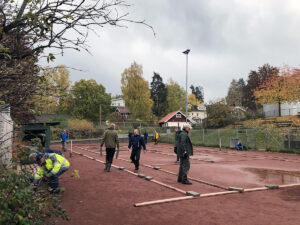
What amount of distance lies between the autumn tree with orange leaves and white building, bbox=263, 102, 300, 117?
2.30 metres

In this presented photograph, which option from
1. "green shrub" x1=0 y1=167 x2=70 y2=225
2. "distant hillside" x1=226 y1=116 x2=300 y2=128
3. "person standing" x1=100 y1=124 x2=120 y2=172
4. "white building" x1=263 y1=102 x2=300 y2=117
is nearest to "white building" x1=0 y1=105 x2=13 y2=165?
"green shrub" x1=0 y1=167 x2=70 y2=225

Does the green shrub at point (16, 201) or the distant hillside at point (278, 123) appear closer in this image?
the green shrub at point (16, 201)

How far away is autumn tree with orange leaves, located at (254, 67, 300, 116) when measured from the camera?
3272cm

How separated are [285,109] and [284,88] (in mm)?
5663

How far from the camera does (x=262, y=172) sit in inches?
429

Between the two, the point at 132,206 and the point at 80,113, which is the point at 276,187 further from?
the point at 80,113

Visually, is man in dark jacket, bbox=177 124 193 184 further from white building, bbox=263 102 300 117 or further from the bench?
white building, bbox=263 102 300 117

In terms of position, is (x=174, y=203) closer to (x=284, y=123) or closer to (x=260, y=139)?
(x=260, y=139)

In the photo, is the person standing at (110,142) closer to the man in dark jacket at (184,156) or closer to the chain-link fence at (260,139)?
the man in dark jacket at (184,156)

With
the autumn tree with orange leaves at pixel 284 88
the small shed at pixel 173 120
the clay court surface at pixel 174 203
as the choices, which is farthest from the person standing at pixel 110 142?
the small shed at pixel 173 120

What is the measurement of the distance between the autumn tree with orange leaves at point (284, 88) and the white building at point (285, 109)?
2.30 meters

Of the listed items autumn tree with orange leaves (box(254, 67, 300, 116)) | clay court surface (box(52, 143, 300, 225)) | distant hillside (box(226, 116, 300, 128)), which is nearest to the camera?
clay court surface (box(52, 143, 300, 225))

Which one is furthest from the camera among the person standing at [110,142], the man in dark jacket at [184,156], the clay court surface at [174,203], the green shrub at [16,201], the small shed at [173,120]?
the small shed at [173,120]

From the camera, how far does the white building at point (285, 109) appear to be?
37.8 m
